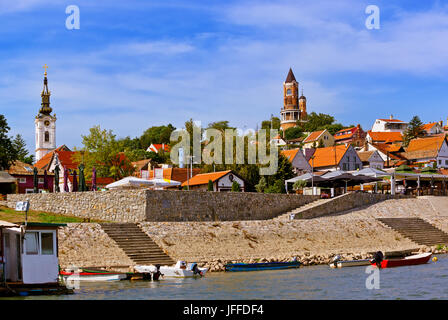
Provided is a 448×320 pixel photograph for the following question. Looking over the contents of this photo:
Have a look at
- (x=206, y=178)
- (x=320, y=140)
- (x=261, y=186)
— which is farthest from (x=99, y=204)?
(x=320, y=140)

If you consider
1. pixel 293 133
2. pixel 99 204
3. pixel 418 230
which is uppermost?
pixel 293 133

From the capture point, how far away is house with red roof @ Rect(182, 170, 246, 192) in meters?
63.7

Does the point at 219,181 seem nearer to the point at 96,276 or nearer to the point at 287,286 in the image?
the point at 96,276

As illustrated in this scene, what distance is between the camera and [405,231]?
52062mm

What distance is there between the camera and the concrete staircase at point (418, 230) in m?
51.5

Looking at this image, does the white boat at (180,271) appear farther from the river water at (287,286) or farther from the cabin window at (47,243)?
the cabin window at (47,243)

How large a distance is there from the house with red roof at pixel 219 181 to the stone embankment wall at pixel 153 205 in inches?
455

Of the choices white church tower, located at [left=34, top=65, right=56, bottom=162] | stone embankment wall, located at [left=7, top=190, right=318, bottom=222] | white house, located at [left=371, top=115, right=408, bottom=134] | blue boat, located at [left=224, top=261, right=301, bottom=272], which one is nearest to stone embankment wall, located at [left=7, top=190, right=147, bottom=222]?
stone embankment wall, located at [left=7, top=190, right=318, bottom=222]

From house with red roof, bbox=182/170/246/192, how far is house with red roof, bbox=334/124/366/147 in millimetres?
96569

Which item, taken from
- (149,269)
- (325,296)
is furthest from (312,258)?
(325,296)

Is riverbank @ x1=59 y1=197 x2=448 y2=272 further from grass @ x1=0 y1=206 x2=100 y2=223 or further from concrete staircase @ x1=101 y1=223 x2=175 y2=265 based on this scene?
grass @ x1=0 y1=206 x2=100 y2=223

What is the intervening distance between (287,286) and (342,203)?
2722 centimetres

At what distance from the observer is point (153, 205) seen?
151ft

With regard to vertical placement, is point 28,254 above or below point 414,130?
below
